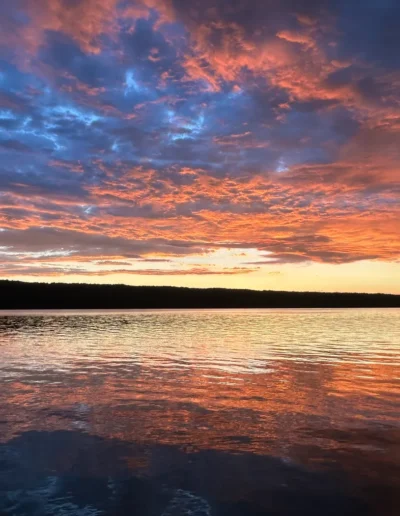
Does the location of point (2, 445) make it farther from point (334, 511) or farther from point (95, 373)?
point (95, 373)

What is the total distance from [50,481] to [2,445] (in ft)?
9.57

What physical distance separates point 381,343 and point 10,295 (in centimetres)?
17129

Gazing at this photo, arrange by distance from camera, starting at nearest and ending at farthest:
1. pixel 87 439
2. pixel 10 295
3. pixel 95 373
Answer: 1. pixel 87 439
2. pixel 95 373
3. pixel 10 295

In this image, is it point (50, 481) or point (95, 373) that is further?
point (95, 373)

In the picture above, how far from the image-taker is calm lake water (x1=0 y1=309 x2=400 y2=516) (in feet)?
29.7

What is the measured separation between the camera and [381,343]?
40938 millimetres

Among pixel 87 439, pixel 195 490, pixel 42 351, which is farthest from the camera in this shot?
pixel 42 351

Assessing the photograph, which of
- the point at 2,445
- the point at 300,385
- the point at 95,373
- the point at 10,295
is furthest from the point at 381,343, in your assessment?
the point at 10,295

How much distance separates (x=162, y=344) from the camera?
40.8 meters

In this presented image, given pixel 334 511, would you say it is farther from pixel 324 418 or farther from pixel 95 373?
pixel 95 373

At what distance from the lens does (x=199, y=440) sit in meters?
12.8

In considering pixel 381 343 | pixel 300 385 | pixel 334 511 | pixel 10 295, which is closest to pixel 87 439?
pixel 334 511

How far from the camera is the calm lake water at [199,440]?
905 centimetres

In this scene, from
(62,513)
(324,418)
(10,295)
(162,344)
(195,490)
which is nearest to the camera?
(62,513)
